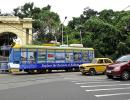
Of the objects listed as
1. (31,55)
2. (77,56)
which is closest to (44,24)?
(77,56)

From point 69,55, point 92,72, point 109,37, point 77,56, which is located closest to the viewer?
point 92,72

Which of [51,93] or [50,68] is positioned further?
[50,68]

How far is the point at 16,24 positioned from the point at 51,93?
43.2 meters

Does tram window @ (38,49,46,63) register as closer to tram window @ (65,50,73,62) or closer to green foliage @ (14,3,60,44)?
tram window @ (65,50,73,62)

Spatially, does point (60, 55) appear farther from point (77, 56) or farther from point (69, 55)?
point (77, 56)

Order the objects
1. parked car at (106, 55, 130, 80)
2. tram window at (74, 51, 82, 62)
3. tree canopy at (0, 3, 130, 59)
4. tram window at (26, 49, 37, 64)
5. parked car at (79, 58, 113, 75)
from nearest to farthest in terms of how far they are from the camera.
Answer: parked car at (106, 55, 130, 80) → parked car at (79, 58, 113, 75) → tram window at (26, 49, 37, 64) → tram window at (74, 51, 82, 62) → tree canopy at (0, 3, 130, 59)

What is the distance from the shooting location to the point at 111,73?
2341 centimetres

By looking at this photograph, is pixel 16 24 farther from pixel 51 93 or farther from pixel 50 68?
pixel 51 93

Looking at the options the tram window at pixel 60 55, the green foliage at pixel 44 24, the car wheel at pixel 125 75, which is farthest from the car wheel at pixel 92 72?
the green foliage at pixel 44 24

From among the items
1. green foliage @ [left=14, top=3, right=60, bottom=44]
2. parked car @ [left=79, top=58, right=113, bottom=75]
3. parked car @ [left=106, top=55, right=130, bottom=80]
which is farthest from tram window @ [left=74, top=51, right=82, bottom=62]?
green foliage @ [left=14, top=3, right=60, bottom=44]

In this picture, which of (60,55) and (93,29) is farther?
(93,29)

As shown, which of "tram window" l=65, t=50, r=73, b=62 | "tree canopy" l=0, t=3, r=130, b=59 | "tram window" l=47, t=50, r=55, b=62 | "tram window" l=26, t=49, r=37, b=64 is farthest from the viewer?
"tree canopy" l=0, t=3, r=130, b=59

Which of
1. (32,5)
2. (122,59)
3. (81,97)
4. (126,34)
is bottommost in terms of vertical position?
(81,97)

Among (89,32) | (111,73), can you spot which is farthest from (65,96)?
(89,32)
